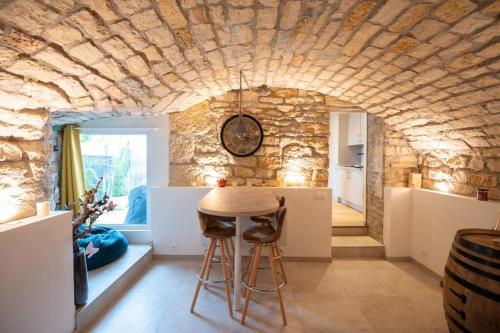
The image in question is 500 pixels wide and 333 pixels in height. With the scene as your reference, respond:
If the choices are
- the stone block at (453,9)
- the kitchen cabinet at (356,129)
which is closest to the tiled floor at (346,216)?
the kitchen cabinet at (356,129)

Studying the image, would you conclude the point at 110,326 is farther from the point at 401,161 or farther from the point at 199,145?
the point at 401,161

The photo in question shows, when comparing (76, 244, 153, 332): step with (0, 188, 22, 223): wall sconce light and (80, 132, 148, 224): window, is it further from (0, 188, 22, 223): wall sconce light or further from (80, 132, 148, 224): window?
(0, 188, 22, 223): wall sconce light

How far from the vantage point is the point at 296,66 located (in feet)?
9.01

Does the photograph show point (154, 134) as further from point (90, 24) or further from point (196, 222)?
point (90, 24)

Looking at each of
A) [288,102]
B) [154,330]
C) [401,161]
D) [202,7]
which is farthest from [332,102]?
[154,330]

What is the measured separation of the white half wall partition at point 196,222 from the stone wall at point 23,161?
166 centimetres

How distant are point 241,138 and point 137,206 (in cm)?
188

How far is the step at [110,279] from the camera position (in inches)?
86.7

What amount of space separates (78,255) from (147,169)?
5.74 ft

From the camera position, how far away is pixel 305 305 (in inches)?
100

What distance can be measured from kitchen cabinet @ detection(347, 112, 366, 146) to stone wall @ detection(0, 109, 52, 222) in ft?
17.9

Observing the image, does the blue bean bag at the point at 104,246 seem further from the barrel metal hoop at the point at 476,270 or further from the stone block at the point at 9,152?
the barrel metal hoop at the point at 476,270

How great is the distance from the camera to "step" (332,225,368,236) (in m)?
4.25

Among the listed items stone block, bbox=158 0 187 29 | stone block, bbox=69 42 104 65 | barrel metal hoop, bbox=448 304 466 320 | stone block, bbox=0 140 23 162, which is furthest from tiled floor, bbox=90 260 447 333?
stone block, bbox=158 0 187 29
